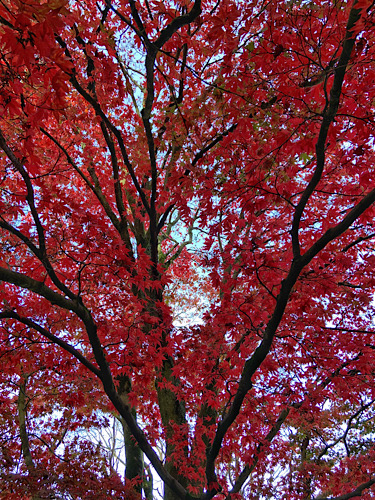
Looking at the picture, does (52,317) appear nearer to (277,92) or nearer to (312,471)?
(277,92)

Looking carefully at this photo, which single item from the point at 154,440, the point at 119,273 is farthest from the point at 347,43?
the point at 154,440

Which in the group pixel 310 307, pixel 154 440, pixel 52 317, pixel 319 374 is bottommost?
pixel 154 440

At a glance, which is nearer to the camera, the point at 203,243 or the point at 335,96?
the point at 335,96

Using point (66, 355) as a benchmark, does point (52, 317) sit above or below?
above

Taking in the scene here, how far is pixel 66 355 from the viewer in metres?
Result: 6.05

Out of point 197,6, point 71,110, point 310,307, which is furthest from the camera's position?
point 71,110

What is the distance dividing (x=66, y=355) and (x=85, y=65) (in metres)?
5.69

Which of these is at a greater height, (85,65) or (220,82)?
(85,65)

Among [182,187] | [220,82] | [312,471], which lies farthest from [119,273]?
[312,471]

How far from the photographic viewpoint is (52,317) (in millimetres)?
6332

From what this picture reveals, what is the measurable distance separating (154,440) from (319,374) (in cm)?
352

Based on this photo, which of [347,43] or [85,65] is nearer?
[347,43]

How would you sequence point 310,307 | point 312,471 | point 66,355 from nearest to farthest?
1. point 310,307
2. point 66,355
3. point 312,471

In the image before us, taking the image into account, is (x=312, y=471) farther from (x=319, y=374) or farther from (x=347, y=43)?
(x=347, y=43)
